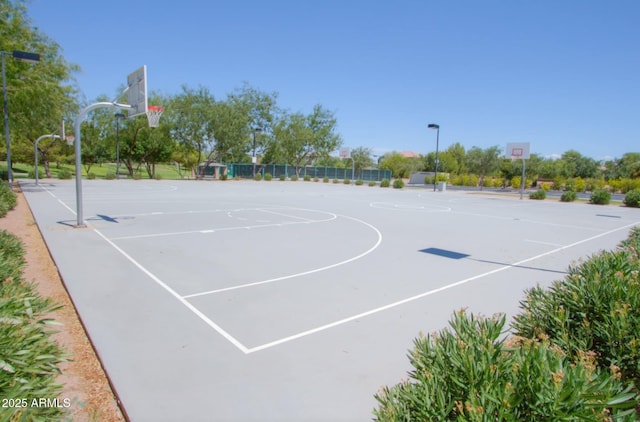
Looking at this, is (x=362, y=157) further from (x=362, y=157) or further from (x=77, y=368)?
(x=77, y=368)

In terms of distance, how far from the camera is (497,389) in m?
2.00

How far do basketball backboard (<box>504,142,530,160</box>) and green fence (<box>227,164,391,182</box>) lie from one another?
21585 millimetres

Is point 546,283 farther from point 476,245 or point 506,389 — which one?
point 506,389

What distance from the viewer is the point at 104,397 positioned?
3.23 metres

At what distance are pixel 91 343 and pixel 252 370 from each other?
1.91 metres

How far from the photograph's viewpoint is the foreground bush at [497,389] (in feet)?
6.16

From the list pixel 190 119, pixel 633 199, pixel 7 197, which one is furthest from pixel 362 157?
pixel 7 197

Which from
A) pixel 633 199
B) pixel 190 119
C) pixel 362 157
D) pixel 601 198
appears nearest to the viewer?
pixel 633 199

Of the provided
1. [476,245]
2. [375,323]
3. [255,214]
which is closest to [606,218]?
[476,245]

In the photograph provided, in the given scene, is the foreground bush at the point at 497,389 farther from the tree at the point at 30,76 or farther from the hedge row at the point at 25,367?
the tree at the point at 30,76

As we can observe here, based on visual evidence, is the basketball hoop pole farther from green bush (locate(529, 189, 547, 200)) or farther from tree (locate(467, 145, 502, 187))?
tree (locate(467, 145, 502, 187))

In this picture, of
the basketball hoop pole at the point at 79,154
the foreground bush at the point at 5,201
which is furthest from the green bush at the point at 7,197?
the basketball hoop pole at the point at 79,154

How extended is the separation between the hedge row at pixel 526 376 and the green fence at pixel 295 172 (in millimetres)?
49143

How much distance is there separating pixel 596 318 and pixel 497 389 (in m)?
1.83
